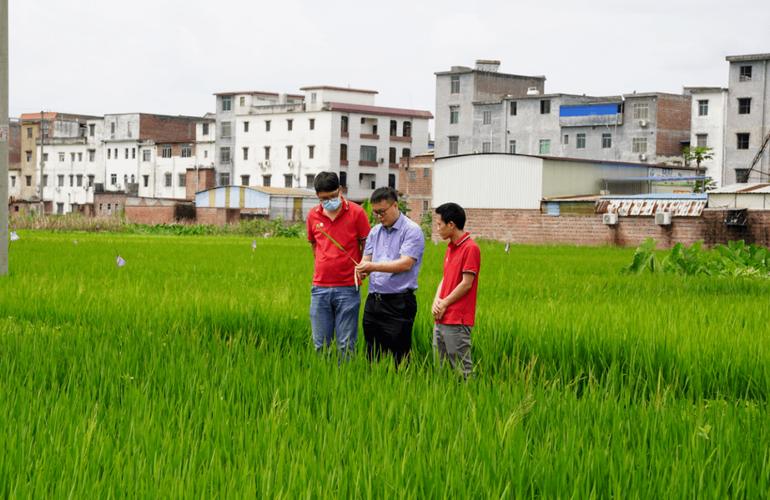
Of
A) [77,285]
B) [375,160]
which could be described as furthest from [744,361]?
[375,160]

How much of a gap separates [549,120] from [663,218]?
123 ft

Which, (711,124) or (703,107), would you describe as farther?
(703,107)

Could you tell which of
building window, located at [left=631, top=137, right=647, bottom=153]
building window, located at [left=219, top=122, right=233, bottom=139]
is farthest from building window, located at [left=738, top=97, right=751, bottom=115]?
building window, located at [left=219, top=122, right=233, bottom=139]

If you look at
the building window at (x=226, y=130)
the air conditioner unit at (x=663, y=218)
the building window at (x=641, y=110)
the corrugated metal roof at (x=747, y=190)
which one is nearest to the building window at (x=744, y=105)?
the building window at (x=641, y=110)

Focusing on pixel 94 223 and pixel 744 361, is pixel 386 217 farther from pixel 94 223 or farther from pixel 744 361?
pixel 94 223

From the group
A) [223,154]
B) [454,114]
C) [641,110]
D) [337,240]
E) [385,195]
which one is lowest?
[337,240]

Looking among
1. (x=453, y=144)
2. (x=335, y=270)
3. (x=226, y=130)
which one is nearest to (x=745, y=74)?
(x=453, y=144)

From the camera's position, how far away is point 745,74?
227 ft

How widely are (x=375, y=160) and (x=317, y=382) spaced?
83.9 metres

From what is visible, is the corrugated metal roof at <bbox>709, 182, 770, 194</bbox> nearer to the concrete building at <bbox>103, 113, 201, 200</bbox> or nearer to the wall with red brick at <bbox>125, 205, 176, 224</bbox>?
the wall with red brick at <bbox>125, 205, 176, 224</bbox>

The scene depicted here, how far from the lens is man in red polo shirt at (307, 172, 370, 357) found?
29.4ft

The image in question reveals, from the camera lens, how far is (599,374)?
9086mm

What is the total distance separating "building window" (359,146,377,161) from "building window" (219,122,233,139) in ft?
38.3

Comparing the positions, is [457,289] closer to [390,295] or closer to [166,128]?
[390,295]
